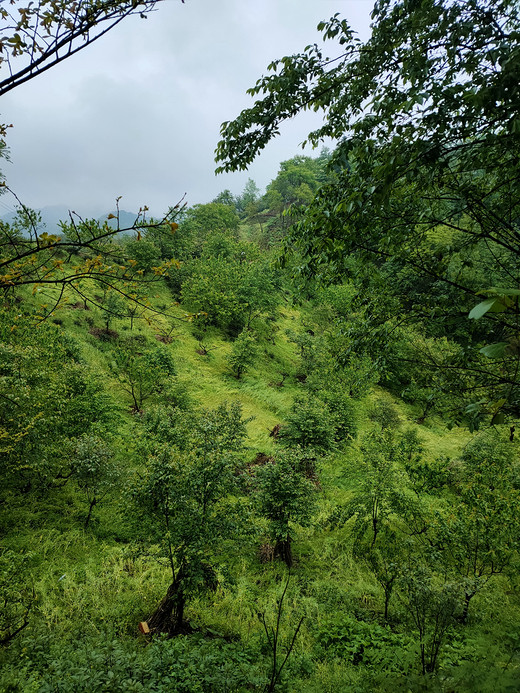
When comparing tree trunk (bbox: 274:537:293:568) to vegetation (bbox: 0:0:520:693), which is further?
tree trunk (bbox: 274:537:293:568)

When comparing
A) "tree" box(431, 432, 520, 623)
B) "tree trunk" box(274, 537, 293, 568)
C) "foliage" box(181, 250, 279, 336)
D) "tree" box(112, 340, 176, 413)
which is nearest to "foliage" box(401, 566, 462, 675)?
"tree" box(431, 432, 520, 623)

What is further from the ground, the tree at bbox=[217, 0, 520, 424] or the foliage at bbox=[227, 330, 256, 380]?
the tree at bbox=[217, 0, 520, 424]

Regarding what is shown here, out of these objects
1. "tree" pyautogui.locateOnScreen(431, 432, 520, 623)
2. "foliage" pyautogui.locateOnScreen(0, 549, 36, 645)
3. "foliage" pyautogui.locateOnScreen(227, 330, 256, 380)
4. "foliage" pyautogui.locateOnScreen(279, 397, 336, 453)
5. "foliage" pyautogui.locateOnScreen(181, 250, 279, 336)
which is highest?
"foliage" pyautogui.locateOnScreen(181, 250, 279, 336)

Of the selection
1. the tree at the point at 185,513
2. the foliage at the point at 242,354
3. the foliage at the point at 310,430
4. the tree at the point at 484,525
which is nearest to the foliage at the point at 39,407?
the tree at the point at 185,513

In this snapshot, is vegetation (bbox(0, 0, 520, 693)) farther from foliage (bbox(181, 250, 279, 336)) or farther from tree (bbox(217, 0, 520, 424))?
foliage (bbox(181, 250, 279, 336))

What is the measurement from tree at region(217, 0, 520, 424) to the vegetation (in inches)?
1.2

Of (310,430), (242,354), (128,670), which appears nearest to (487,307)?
(128,670)

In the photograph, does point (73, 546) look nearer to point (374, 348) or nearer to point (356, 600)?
point (356, 600)

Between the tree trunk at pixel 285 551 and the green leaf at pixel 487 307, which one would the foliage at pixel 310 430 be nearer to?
the tree trunk at pixel 285 551

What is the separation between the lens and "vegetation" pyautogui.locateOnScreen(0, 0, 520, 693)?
2725 mm

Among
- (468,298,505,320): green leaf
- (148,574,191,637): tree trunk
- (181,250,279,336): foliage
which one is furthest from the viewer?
(181,250,279,336): foliage

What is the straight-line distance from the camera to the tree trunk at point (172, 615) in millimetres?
5961

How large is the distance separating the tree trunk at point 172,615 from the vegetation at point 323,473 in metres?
0.04

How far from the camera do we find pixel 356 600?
25.0 feet
